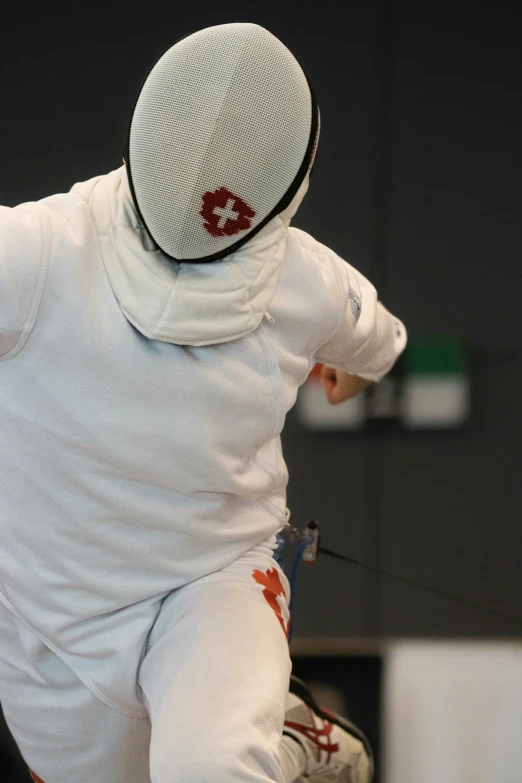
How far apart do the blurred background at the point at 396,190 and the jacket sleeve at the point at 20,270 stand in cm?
128

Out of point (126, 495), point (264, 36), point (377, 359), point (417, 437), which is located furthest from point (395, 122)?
point (126, 495)

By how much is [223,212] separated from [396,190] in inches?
51.9

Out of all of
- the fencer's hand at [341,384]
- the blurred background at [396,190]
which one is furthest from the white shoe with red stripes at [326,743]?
the blurred background at [396,190]

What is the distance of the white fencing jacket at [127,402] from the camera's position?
37.7 inches

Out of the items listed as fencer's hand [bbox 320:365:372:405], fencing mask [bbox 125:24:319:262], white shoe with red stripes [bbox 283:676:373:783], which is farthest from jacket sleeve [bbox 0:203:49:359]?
white shoe with red stripes [bbox 283:676:373:783]

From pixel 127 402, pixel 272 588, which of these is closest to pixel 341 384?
pixel 272 588

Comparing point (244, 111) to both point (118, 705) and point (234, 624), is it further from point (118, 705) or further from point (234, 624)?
point (118, 705)

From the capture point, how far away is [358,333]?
3.95 ft

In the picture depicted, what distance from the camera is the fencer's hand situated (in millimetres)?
1380

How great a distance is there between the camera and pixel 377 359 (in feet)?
4.29

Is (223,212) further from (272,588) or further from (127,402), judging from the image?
(272,588)

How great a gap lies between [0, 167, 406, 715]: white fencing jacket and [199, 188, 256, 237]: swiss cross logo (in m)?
0.04

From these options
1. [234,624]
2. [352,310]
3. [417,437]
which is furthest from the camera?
[417,437]

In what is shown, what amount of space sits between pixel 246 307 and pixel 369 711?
108cm
